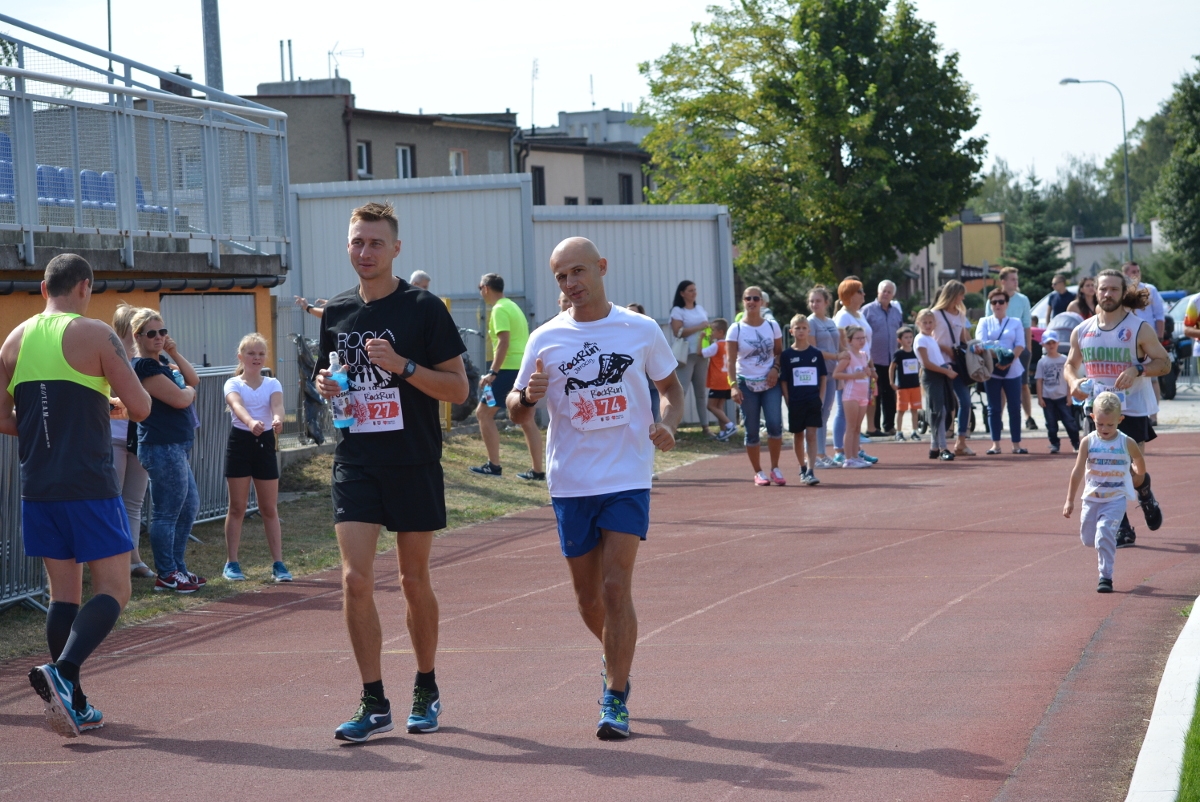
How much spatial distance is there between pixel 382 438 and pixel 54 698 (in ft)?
5.62

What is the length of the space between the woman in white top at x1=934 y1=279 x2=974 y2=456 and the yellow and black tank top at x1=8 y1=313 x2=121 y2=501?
1163 cm

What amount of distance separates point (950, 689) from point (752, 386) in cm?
819

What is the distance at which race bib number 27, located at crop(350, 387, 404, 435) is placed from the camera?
5.77 metres

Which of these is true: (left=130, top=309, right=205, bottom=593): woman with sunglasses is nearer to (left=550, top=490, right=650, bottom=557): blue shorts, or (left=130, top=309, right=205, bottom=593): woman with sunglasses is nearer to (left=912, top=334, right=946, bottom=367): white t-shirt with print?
(left=550, top=490, right=650, bottom=557): blue shorts

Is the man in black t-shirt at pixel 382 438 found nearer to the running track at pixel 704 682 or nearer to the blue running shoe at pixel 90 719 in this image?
the running track at pixel 704 682

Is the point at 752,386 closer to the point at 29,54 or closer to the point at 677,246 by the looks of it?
the point at 677,246

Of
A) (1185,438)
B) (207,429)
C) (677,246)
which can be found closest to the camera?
(207,429)

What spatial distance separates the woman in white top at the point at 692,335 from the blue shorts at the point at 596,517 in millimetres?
13129

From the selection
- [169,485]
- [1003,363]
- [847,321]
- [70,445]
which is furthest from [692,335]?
[70,445]

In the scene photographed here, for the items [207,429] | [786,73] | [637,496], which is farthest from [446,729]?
[786,73]

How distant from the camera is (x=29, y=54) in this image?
49.7 feet

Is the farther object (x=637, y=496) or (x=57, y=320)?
(x=57, y=320)

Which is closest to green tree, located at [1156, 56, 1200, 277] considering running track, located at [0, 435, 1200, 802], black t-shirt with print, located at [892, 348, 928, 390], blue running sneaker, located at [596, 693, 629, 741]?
black t-shirt with print, located at [892, 348, 928, 390]

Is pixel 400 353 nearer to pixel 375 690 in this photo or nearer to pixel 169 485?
pixel 375 690
